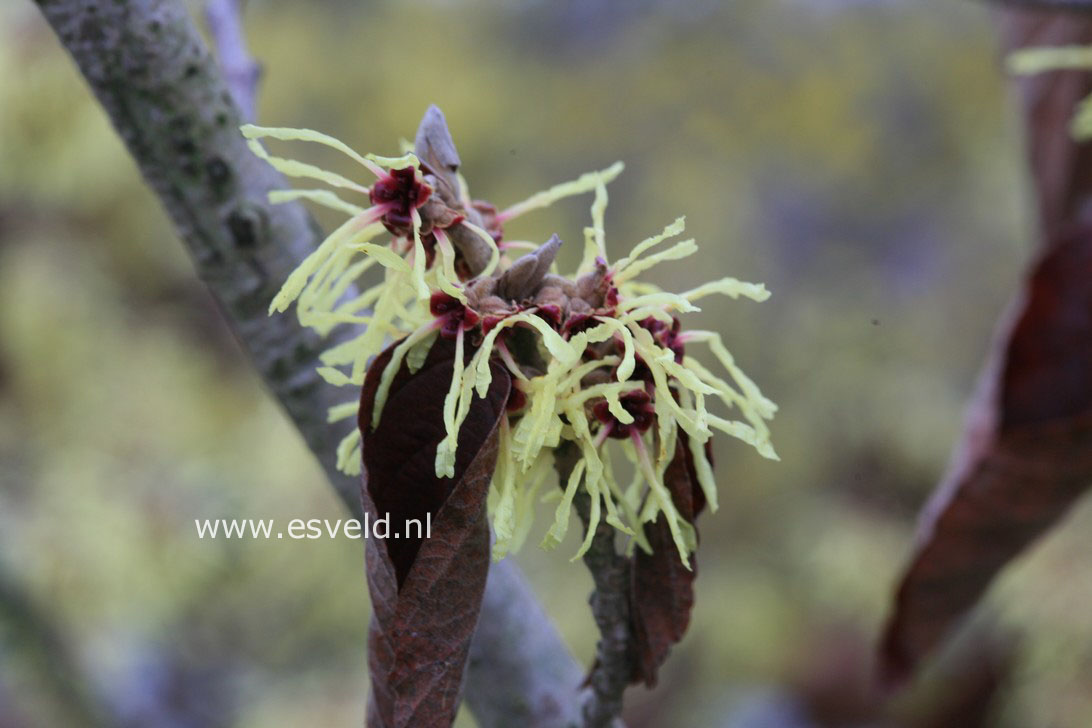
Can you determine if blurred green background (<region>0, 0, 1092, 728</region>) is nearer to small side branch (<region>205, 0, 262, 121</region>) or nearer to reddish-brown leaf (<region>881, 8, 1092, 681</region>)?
small side branch (<region>205, 0, 262, 121</region>)

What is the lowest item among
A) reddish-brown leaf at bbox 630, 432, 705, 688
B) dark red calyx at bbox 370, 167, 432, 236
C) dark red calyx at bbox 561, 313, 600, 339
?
reddish-brown leaf at bbox 630, 432, 705, 688

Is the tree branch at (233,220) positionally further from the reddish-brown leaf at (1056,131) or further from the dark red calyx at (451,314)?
the reddish-brown leaf at (1056,131)

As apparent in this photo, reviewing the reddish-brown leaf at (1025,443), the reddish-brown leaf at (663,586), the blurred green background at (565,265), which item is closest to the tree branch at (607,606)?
the reddish-brown leaf at (663,586)

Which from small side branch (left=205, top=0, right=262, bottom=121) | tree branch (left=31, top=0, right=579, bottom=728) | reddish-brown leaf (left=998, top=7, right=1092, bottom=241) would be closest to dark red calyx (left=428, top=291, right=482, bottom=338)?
tree branch (left=31, top=0, right=579, bottom=728)

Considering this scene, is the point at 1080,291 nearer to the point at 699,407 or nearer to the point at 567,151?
the point at 699,407

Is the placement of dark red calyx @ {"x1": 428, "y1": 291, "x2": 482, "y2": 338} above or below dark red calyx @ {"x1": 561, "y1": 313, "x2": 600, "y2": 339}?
above

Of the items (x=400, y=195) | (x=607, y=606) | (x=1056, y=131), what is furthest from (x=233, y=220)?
(x=1056, y=131)

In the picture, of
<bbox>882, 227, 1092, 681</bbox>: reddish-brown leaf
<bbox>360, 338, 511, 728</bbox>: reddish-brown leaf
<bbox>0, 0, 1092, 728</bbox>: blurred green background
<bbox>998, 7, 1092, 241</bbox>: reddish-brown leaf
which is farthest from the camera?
<bbox>0, 0, 1092, 728</bbox>: blurred green background

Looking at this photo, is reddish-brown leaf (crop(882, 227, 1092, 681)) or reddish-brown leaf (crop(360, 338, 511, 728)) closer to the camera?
reddish-brown leaf (crop(360, 338, 511, 728))
